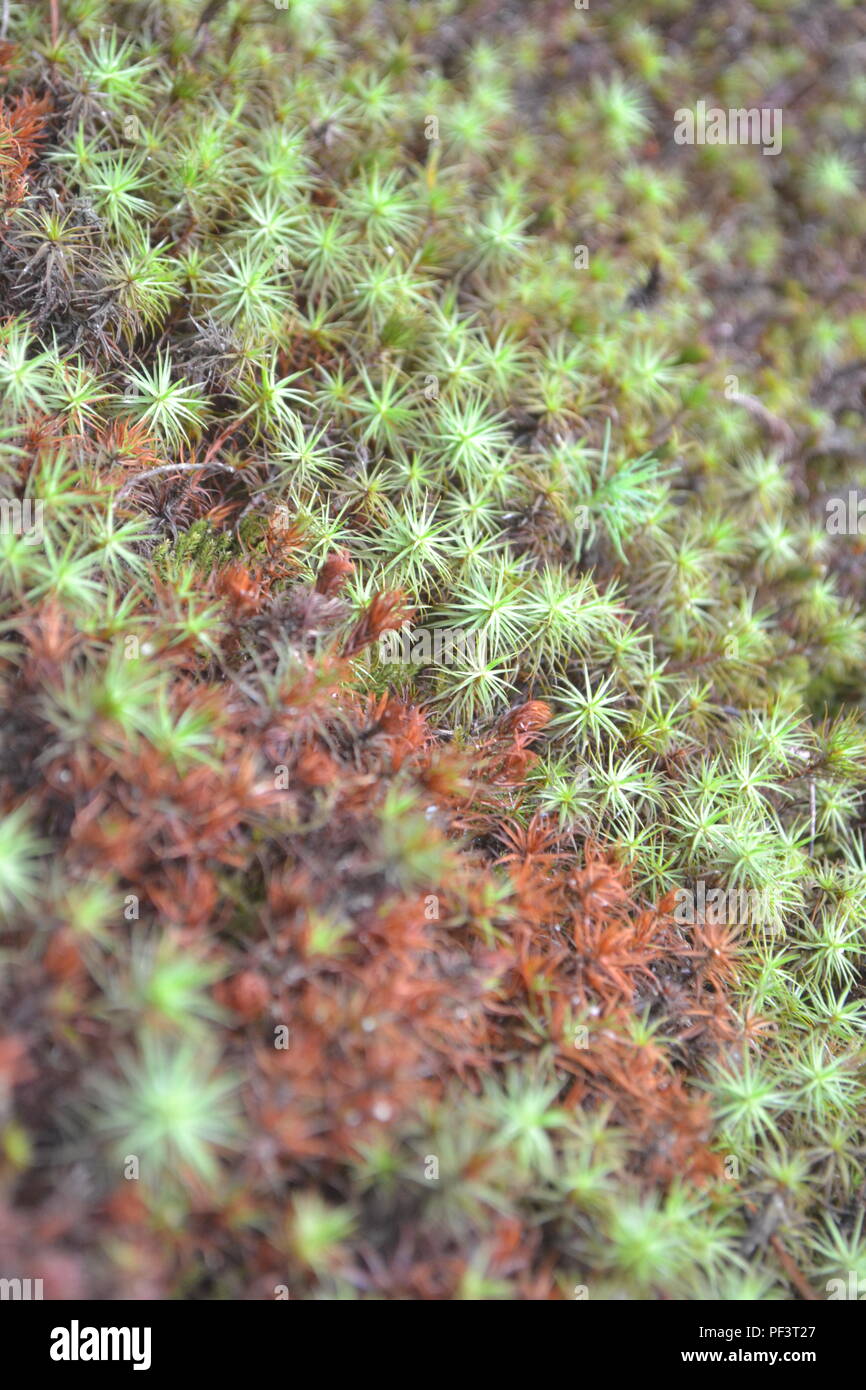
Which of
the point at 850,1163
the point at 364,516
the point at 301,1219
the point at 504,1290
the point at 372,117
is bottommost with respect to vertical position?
the point at 850,1163

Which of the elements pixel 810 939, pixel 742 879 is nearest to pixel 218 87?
pixel 742 879

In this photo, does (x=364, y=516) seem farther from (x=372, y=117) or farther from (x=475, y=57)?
(x=475, y=57)

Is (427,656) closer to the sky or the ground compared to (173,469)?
closer to the ground

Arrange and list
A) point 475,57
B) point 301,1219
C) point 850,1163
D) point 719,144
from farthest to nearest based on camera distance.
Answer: point 719,144, point 475,57, point 850,1163, point 301,1219

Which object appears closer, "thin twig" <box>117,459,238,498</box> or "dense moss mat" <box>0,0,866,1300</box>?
"dense moss mat" <box>0,0,866,1300</box>

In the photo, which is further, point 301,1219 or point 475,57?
point 475,57
